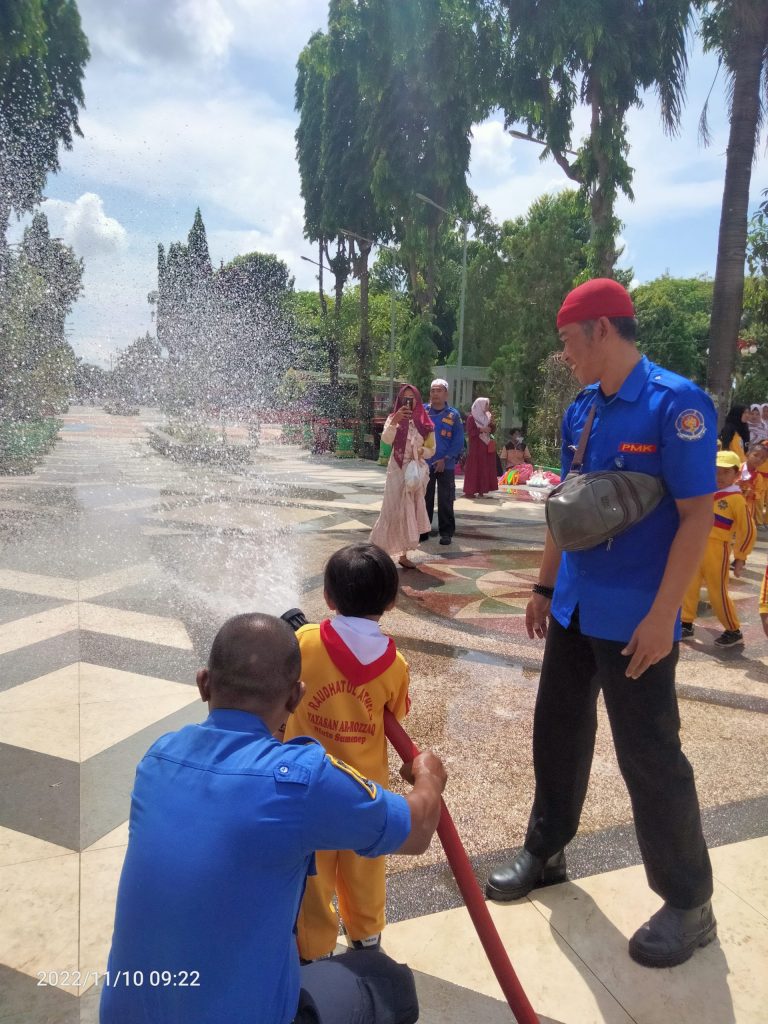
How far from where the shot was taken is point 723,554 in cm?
475

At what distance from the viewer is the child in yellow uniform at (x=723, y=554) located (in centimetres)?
464

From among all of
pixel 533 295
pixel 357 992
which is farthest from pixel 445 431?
pixel 533 295

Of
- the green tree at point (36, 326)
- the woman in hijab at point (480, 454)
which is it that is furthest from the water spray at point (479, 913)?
the green tree at point (36, 326)

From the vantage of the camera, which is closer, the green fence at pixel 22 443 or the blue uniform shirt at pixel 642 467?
the blue uniform shirt at pixel 642 467

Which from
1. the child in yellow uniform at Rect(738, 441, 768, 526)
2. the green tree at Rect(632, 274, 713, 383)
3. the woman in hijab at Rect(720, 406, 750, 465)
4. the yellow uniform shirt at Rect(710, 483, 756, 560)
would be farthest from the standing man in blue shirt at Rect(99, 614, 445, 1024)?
the green tree at Rect(632, 274, 713, 383)

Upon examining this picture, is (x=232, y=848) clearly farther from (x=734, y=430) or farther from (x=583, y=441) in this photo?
(x=734, y=430)

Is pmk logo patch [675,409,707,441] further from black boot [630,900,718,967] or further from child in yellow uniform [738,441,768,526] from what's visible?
child in yellow uniform [738,441,768,526]

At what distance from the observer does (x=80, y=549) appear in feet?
23.6

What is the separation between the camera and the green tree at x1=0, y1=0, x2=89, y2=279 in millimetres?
13125

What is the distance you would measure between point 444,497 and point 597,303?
235 inches

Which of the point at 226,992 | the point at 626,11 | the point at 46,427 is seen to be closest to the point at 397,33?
the point at 626,11

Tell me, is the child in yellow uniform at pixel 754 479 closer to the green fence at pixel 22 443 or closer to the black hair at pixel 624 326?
the black hair at pixel 624 326

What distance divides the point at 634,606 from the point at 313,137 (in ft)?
95.8

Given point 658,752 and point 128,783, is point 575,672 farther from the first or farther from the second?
point 128,783
